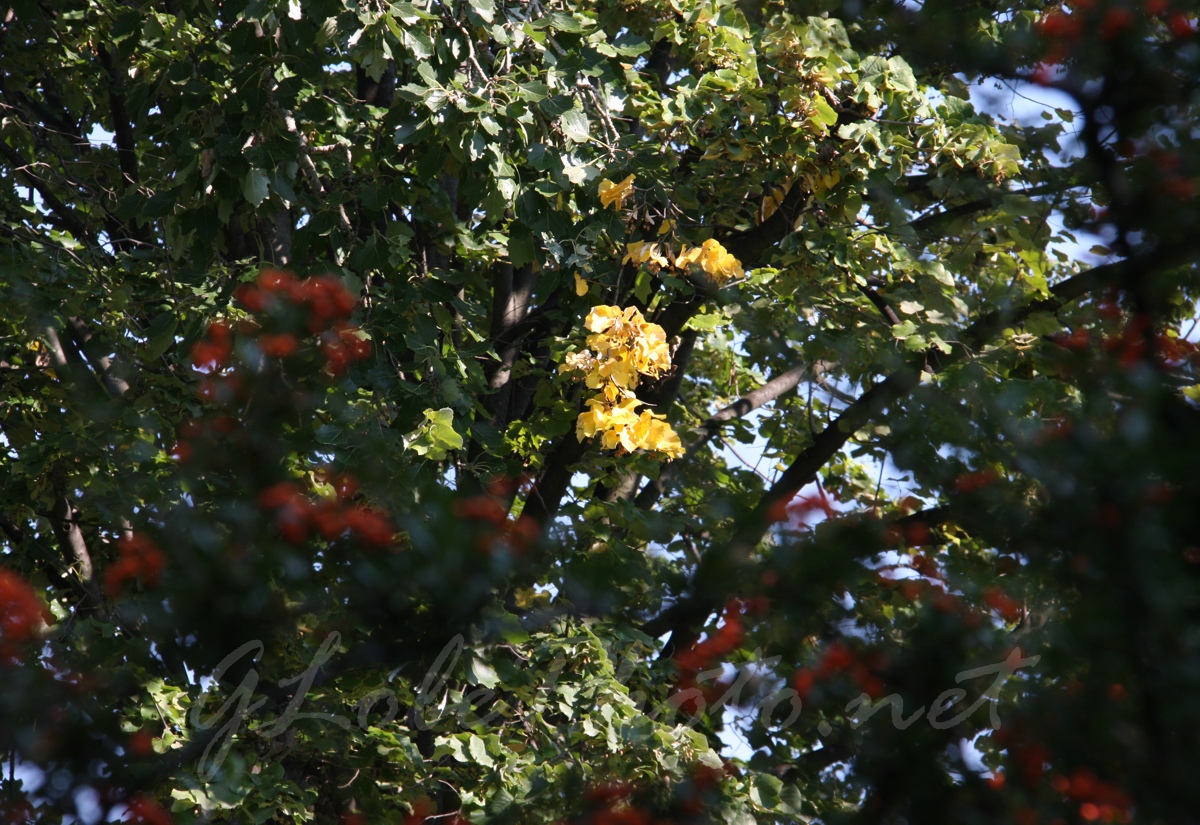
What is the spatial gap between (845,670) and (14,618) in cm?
112

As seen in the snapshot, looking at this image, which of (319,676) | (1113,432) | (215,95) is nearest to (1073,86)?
(1113,432)

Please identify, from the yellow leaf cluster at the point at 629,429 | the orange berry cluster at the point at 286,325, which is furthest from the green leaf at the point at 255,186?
the orange berry cluster at the point at 286,325

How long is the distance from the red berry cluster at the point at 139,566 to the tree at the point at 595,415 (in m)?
0.01

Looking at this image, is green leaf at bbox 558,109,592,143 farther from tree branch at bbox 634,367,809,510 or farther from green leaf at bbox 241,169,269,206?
tree branch at bbox 634,367,809,510

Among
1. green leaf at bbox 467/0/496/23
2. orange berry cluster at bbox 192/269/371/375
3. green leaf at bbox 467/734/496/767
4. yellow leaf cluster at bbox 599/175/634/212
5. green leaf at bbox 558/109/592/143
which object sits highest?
green leaf at bbox 467/0/496/23

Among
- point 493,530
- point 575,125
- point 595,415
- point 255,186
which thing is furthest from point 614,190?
point 493,530

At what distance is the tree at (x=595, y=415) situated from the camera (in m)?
1.32

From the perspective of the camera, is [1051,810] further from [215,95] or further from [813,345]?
[215,95]

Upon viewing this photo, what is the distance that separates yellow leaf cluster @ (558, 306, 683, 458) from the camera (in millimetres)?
3293

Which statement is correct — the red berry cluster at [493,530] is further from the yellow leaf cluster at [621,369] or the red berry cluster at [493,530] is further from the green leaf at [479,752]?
the green leaf at [479,752]

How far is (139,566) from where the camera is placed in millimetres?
1590

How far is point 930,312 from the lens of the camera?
3648 mm

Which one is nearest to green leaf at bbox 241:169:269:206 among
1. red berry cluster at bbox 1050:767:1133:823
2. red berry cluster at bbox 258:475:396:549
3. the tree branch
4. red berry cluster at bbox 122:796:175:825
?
the tree branch

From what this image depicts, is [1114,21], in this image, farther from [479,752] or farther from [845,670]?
[479,752]
